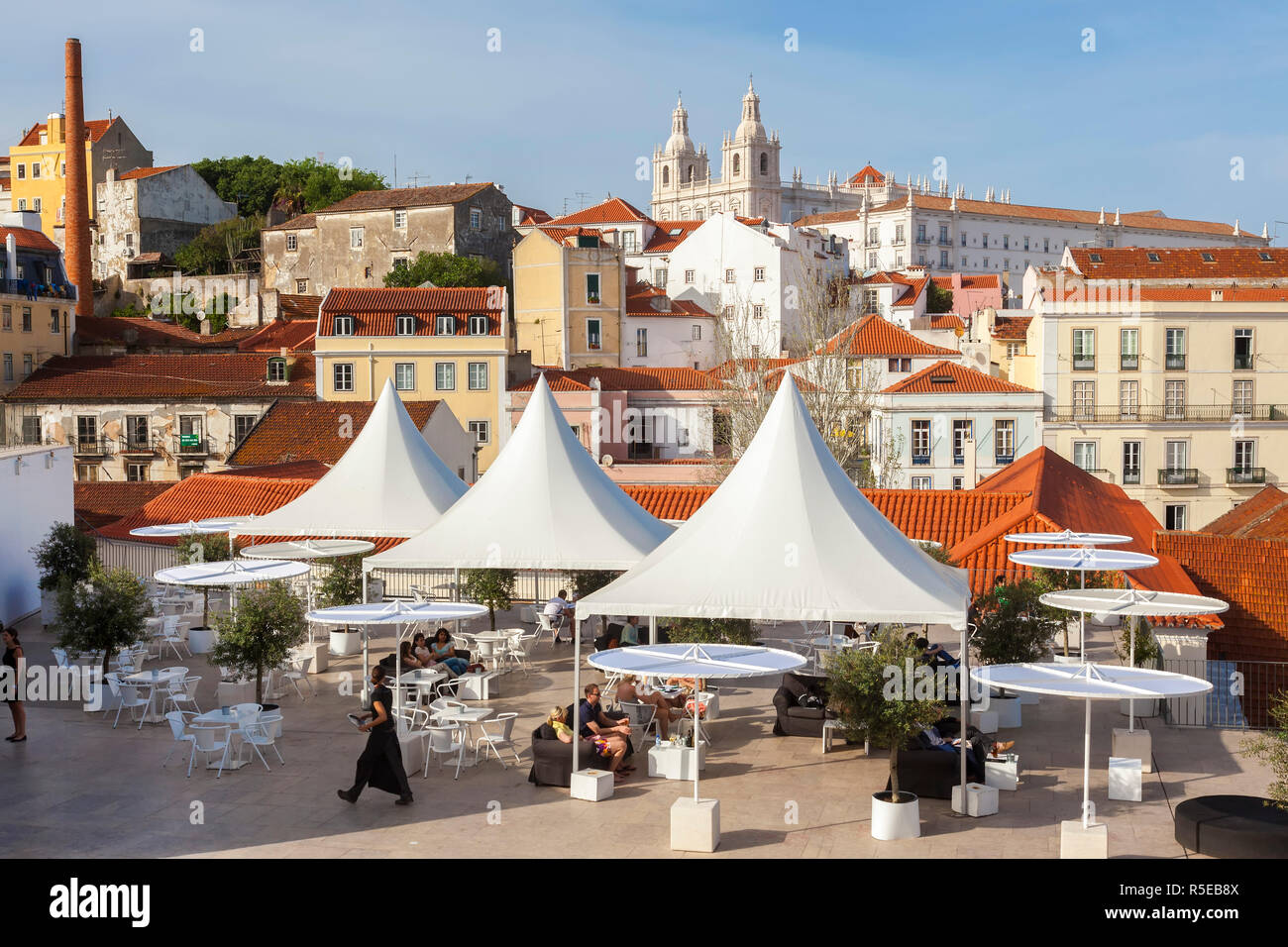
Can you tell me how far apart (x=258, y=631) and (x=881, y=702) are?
781cm

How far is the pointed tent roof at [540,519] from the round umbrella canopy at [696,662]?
4904 millimetres

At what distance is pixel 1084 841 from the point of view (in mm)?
11227

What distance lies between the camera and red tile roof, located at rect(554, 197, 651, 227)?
92938 mm

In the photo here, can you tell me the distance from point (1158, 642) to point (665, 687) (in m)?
6.63

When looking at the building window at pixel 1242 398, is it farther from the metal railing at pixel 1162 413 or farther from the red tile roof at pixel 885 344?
the red tile roof at pixel 885 344

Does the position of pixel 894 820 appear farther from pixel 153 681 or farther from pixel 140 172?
pixel 140 172

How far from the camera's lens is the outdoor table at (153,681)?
1652cm

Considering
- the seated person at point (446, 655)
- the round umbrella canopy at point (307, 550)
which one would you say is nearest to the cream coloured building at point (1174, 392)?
the round umbrella canopy at point (307, 550)

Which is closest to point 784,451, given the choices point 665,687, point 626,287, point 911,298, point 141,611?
point 665,687

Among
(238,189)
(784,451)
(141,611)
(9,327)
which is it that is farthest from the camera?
(238,189)

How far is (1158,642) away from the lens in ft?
57.1

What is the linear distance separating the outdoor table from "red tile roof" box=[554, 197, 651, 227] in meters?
77.2

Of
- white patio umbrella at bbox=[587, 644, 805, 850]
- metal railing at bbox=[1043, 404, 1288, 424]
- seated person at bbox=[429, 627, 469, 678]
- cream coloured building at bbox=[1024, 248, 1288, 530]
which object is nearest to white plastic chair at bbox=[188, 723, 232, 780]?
seated person at bbox=[429, 627, 469, 678]
